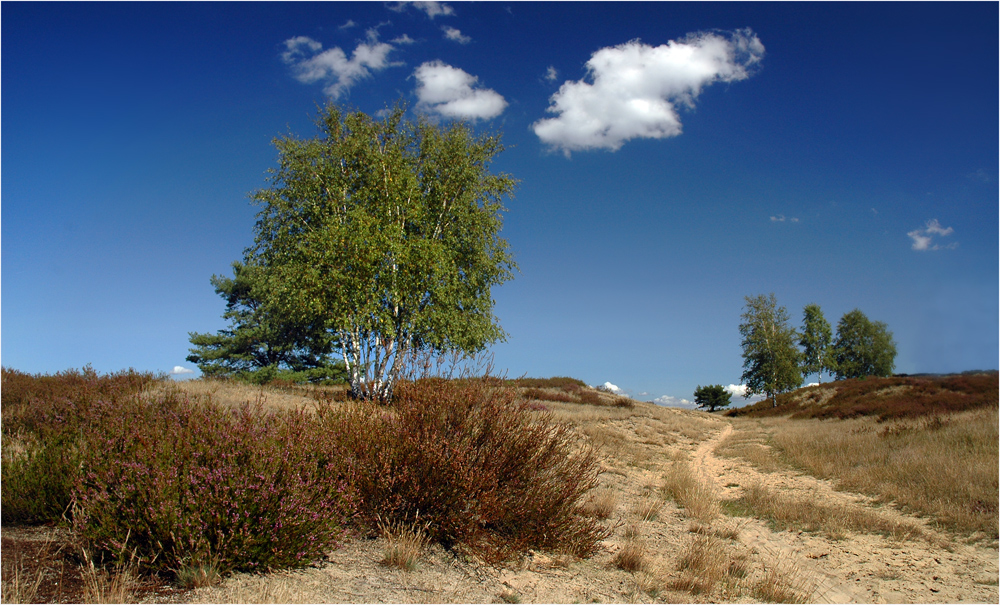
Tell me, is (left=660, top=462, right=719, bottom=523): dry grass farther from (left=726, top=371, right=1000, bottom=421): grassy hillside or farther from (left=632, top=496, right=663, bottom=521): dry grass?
(left=726, top=371, right=1000, bottom=421): grassy hillside

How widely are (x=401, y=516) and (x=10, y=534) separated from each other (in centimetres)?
348

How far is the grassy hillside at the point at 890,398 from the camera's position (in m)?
19.4

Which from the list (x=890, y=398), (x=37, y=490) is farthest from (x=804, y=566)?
(x=890, y=398)

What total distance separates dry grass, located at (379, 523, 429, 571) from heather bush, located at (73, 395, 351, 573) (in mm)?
615

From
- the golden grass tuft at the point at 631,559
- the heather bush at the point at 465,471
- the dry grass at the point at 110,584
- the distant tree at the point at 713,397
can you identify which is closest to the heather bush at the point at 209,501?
the dry grass at the point at 110,584

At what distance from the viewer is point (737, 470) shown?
14.3 metres

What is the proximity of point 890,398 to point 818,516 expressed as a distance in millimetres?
23189

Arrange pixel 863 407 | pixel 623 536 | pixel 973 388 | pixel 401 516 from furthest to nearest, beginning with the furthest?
pixel 863 407 → pixel 973 388 → pixel 623 536 → pixel 401 516

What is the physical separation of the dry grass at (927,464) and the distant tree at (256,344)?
24.1 m

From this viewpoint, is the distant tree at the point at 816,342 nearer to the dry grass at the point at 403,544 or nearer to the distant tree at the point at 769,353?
the distant tree at the point at 769,353

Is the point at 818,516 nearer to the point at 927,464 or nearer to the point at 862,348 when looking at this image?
the point at 927,464

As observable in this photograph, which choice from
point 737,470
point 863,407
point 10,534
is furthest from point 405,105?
point 863,407

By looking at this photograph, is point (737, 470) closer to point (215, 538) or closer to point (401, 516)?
point (401, 516)

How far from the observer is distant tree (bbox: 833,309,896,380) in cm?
5578
